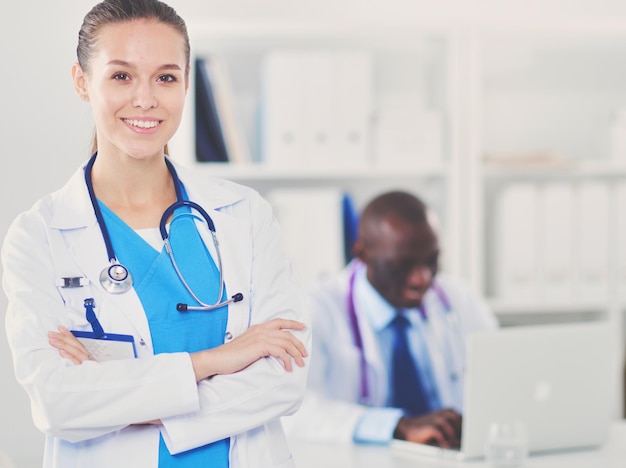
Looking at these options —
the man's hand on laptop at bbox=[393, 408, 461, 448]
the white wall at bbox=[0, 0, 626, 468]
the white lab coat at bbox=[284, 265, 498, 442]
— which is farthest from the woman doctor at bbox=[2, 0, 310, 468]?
the white lab coat at bbox=[284, 265, 498, 442]

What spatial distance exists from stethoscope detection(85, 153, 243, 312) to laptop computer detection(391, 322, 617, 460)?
665 mm

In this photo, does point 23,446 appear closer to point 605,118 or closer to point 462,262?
point 462,262

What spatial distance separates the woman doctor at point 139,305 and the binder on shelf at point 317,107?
1.50 metres

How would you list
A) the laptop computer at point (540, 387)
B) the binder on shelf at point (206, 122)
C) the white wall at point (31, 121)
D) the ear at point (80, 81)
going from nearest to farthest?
the ear at point (80, 81), the white wall at point (31, 121), the laptop computer at point (540, 387), the binder on shelf at point (206, 122)

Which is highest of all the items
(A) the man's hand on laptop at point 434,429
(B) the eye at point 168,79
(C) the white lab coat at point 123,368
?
(B) the eye at point 168,79

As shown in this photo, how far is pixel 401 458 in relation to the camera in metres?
1.89

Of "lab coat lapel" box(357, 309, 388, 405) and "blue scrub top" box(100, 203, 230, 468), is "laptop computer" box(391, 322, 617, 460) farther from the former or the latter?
"blue scrub top" box(100, 203, 230, 468)

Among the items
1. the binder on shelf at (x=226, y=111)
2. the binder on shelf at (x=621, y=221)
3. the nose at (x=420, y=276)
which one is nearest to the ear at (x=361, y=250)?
the nose at (x=420, y=276)

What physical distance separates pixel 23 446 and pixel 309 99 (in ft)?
5.16

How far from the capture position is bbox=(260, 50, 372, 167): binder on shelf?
279cm

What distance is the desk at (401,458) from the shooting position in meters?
1.84

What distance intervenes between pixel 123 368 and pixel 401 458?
890 mm

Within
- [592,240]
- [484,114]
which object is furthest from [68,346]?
[484,114]

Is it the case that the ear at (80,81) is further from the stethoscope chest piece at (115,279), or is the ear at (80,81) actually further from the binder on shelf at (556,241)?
the binder on shelf at (556,241)
